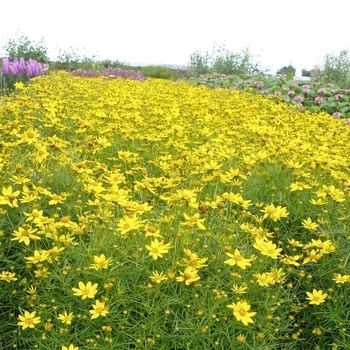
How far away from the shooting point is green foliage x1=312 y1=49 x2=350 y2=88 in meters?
12.3

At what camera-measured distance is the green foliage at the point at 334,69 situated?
1234 cm

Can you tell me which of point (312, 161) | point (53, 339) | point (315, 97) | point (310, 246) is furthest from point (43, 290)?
point (315, 97)

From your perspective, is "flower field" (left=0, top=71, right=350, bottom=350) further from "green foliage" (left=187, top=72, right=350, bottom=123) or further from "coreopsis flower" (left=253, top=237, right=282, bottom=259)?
"green foliage" (left=187, top=72, right=350, bottom=123)

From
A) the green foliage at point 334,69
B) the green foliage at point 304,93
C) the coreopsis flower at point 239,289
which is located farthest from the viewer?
the green foliage at point 334,69

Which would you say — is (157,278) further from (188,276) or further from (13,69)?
(13,69)

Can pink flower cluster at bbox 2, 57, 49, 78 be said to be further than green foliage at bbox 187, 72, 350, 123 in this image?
No

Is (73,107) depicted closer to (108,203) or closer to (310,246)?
(108,203)

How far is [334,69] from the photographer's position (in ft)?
41.9

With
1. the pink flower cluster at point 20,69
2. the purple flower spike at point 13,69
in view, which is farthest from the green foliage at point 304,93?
the purple flower spike at point 13,69

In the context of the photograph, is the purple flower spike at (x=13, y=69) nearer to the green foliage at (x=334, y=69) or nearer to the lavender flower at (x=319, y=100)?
the lavender flower at (x=319, y=100)

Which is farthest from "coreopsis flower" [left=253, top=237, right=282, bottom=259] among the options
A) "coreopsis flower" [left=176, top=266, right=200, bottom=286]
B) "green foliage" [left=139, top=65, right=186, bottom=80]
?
"green foliage" [left=139, top=65, right=186, bottom=80]

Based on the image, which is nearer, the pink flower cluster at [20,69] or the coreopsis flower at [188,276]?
the coreopsis flower at [188,276]

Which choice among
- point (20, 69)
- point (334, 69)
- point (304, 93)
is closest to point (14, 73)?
point (20, 69)

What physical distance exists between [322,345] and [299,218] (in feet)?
2.48
